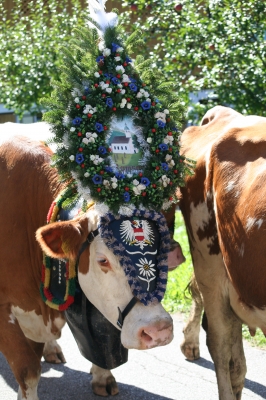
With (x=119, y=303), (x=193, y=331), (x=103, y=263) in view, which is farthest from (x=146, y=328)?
(x=193, y=331)

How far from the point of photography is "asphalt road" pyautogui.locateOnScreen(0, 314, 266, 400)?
15.8 feet

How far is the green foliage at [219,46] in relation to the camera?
743 centimetres

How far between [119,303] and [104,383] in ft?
4.77

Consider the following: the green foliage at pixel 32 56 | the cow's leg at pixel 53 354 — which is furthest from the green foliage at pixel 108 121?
the green foliage at pixel 32 56

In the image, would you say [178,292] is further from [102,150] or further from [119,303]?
[102,150]

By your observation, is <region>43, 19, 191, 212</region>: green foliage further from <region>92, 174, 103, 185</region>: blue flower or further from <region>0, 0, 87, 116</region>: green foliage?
<region>0, 0, 87, 116</region>: green foliage

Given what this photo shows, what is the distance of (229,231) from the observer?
382 centimetres

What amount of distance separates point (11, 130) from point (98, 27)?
1162mm

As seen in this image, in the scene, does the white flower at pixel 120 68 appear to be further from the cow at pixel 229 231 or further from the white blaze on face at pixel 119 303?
the white blaze on face at pixel 119 303

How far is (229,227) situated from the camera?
3.82 meters

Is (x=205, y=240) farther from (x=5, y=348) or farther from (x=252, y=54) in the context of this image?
(x=252, y=54)

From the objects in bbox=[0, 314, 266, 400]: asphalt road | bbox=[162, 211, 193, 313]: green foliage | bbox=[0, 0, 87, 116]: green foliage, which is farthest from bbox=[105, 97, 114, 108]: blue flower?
bbox=[0, 0, 87, 116]: green foliage

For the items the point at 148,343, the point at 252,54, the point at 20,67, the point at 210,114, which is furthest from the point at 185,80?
the point at 148,343

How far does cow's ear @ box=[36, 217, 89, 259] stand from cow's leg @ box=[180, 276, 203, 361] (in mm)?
1998
